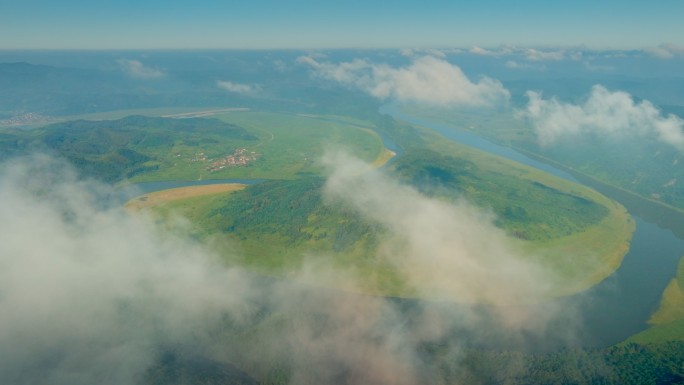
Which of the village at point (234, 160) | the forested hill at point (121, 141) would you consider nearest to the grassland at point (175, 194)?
the village at point (234, 160)

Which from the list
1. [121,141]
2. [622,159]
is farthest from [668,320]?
[121,141]

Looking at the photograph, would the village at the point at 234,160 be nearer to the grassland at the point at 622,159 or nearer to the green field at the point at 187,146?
the green field at the point at 187,146

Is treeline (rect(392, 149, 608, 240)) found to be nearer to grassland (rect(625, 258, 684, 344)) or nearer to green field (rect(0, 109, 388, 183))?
grassland (rect(625, 258, 684, 344))

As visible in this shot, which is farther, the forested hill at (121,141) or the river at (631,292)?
the forested hill at (121,141)

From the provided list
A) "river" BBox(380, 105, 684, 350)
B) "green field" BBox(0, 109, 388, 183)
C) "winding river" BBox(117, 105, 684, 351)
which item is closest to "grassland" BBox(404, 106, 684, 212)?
"river" BBox(380, 105, 684, 350)

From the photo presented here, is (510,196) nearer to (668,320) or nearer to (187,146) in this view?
(668,320)
